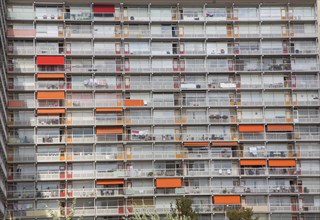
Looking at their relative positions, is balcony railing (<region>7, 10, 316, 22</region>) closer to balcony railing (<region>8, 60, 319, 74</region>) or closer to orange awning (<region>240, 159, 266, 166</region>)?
balcony railing (<region>8, 60, 319, 74</region>)

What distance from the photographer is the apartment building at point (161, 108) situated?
95000 millimetres

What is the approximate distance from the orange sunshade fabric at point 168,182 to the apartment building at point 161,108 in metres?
0.14

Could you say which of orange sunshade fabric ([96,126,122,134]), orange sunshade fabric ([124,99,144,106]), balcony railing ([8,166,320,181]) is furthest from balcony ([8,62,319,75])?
balcony railing ([8,166,320,181])

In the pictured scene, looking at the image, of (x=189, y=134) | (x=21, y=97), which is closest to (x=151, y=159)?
(x=189, y=134)

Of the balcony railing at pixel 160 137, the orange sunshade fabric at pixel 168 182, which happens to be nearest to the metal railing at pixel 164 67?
the balcony railing at pixel 160 137

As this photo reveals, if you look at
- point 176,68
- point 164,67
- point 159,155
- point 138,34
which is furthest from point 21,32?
point 159,155

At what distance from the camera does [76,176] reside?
94562 mm

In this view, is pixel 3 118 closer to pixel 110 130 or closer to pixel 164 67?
pixel 110 130

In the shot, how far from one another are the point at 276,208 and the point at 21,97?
113ft

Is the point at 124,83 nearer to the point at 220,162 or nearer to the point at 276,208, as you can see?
the point at 220,162

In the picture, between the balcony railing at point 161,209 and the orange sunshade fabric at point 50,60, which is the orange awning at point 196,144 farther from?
the orange sunshade fabric at point 50,60

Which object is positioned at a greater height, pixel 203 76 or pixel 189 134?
pixel 203 76

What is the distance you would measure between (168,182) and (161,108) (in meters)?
9.41

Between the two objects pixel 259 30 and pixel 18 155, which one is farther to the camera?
pixel 259 30
